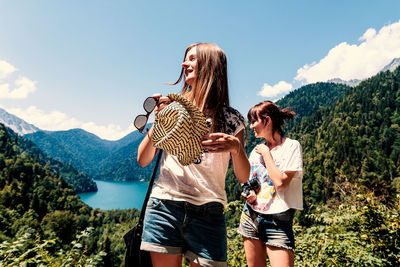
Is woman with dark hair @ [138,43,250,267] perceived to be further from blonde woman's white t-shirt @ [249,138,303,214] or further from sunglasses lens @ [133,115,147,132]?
blonde woman's white t-shirt @ [249,138,303,214]

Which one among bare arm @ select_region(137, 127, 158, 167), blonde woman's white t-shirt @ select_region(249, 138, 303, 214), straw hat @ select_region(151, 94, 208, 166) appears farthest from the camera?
blonde woman's white t-shirt @ select_region(249, 138, 303, 214)

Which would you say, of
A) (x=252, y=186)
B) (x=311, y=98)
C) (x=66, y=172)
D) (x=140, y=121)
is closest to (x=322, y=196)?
(x=252, y=186)

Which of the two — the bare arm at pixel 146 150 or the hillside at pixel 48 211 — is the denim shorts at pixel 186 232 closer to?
the bare arm at pixel 146 150

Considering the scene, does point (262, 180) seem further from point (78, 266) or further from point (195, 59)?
point (78, 266)

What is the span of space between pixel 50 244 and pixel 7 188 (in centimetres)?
6962

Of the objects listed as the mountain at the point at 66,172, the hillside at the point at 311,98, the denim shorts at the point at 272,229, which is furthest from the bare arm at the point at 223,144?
the mountain at the point at 66,172

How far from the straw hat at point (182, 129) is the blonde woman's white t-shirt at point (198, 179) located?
0.20 meters

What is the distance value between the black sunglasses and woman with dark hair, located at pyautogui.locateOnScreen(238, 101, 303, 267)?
1236 mm

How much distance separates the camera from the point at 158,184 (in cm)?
144

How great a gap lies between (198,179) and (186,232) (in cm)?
32

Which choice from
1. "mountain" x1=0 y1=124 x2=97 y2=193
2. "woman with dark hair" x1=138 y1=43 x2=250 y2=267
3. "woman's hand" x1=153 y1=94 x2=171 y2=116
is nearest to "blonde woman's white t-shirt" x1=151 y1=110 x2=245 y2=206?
"woman with dark hair" x1=138 y1=43 x2=250 y2=267

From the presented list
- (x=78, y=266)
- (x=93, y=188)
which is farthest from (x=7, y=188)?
(x=93, y=188)

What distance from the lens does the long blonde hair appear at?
144 centimetres

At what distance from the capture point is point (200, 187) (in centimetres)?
136
